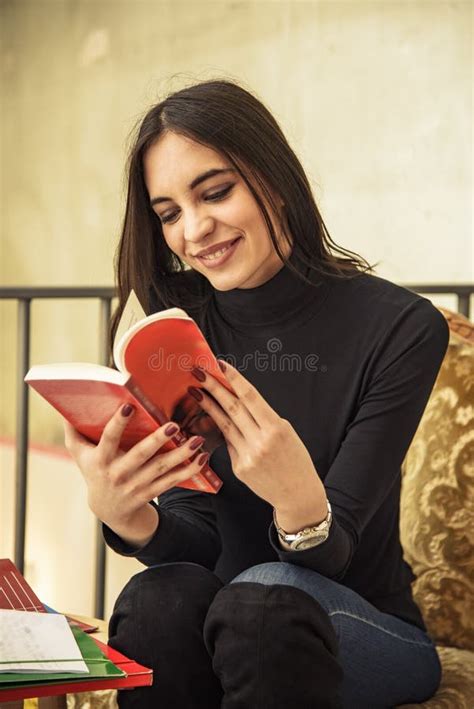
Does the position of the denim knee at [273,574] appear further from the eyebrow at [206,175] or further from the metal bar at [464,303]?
the metal bar at [464,303]

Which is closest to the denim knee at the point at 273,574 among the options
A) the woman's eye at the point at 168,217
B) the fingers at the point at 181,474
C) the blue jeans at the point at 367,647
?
the blue jeans at the point at 367,647

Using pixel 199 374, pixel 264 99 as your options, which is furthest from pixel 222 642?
pixel 264 99

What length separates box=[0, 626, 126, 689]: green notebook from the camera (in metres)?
0.78

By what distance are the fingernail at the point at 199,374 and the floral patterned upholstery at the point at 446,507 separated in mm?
607

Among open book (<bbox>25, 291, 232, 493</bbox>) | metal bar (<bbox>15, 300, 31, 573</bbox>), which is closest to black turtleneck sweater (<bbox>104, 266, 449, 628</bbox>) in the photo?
open book (<bbox>25, 291, 232, 493</bbox>)

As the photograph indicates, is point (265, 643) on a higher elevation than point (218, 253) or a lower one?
lower

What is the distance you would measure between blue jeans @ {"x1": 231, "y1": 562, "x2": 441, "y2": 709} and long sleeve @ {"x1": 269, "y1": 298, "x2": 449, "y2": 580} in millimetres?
31

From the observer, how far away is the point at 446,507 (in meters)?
1.41

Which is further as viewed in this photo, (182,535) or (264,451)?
(182,535)

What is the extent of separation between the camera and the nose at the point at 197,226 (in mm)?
1165

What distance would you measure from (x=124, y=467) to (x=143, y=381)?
11 centimetres

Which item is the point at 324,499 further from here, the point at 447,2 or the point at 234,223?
the point at 447,2

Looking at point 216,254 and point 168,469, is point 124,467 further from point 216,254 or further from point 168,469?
point 216,254

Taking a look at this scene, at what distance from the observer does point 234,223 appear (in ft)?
3.84
